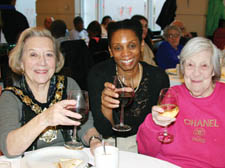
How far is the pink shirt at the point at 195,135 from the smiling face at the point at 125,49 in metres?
0.55

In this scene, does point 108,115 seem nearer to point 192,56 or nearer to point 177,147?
point 177,147

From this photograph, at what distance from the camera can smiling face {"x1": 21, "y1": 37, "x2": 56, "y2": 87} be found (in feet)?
5.89

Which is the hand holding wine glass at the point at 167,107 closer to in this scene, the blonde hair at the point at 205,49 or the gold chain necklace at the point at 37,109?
the blonde hair at the point at 205,49

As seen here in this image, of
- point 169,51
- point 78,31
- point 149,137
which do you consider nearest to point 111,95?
point 149,137

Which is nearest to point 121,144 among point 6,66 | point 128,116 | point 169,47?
point 128,116

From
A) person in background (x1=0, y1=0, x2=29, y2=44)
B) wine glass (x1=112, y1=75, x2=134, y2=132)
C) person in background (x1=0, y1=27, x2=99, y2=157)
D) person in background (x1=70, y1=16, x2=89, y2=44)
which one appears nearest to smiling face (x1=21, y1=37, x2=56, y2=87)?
person in background (x1=0, y1=27, x2=99, y2=157)

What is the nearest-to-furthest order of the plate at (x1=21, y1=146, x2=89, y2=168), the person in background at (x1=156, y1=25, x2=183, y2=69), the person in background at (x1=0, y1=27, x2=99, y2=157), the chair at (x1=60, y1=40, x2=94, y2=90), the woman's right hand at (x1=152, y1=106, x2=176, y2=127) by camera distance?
the plate at (x1=21, y1=146, x2=89, y2=168) < the woman's right hand at (x1=152, y1=106, x2=176, y2=127) < the person in background at (x1=0, y1=27, x2=99, y2=157) < the chair at (x1=60, y1=40, x2=94, y2=90) < the person in background at (x1=156, y1=25, x2=183, y2=69)

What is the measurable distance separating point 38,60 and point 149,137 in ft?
2.80

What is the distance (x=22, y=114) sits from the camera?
173cm

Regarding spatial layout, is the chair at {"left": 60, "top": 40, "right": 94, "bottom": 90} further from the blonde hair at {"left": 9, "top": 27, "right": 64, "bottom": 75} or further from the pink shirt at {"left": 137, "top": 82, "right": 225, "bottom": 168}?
the pink shirt at {"left": 137, "top": 82, "right": 225, "bottom": 168}

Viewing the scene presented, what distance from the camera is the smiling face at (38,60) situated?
5.89 ft

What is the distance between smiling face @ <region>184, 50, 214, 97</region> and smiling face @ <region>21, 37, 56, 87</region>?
906 millimetres

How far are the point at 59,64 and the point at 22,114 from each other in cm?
49

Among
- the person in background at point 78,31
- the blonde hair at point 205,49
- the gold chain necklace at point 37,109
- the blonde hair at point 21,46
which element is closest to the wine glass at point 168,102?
the blonde hair at point 205,49
